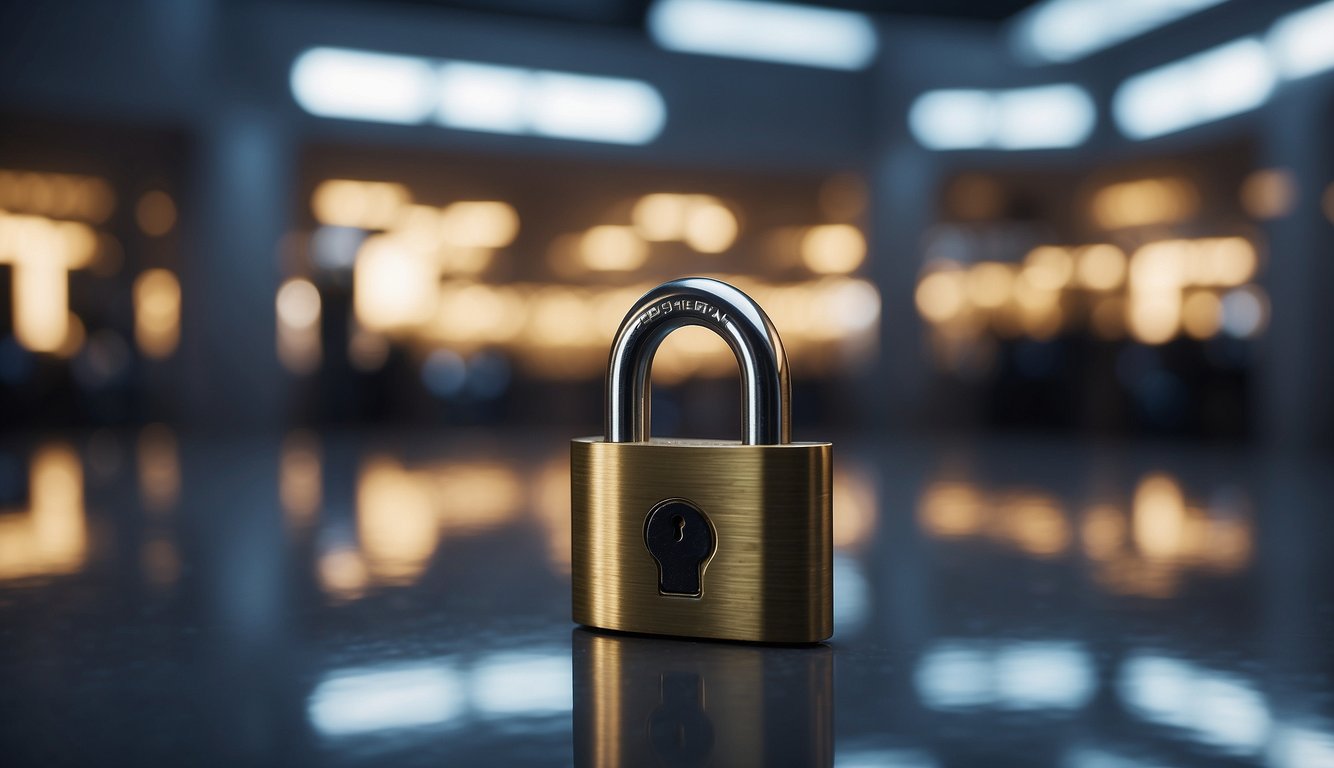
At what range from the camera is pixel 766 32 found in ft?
42.8

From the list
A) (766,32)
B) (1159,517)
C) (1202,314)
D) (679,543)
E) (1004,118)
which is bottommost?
(1159,517)

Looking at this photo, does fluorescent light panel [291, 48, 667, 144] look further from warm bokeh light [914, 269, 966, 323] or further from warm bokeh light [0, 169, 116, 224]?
warm bokeh light [914, 269, 966, 323]

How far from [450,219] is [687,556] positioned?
13356 mm

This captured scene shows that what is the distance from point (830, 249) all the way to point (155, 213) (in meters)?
8.97

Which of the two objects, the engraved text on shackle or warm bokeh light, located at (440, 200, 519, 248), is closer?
the engraved text on shackle

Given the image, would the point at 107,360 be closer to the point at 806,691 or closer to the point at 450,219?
the point at 450,219

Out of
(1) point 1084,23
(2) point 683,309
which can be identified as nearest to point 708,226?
(1) point 1084,23

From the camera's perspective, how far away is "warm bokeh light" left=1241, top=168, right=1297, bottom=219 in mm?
9930

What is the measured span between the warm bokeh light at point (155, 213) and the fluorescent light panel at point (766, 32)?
619cm

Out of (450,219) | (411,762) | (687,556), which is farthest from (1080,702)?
(450,219)

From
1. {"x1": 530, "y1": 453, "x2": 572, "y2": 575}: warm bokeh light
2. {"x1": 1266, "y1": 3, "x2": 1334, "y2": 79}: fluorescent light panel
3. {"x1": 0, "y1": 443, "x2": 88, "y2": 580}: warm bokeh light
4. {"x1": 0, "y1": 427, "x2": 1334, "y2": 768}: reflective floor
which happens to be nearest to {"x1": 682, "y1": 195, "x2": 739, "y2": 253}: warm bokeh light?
{"x1": 1266, "y1": 3, "x2": 1334, "y2": 79}: fluorescent light panel

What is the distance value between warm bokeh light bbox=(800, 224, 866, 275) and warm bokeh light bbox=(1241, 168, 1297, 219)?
575cm

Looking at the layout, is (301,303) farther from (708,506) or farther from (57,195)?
(708,506)

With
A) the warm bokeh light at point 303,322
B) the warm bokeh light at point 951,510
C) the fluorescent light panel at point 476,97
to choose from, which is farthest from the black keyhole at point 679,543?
the warm bokeh light at point 303,322
